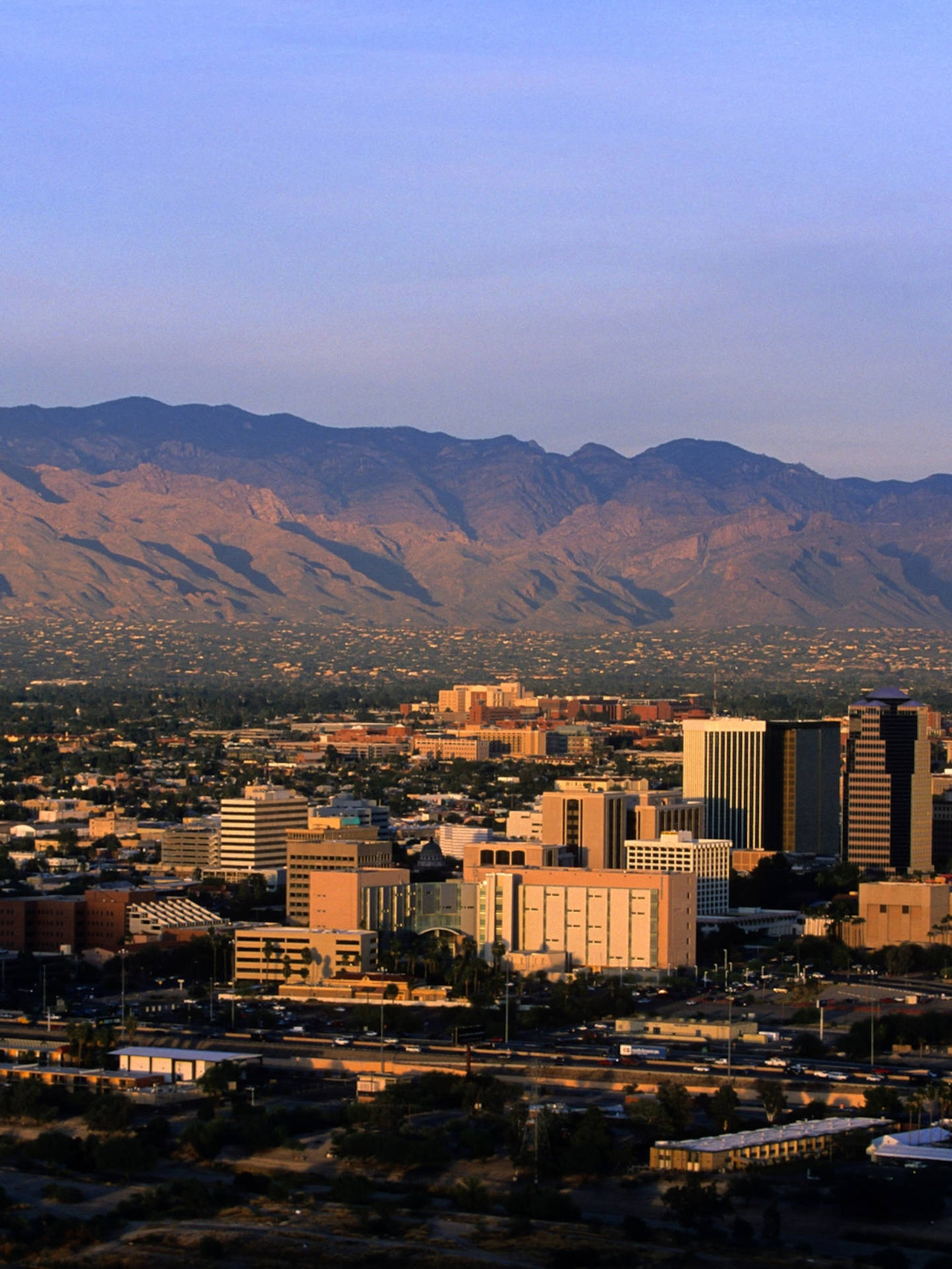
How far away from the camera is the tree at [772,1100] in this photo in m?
71.6

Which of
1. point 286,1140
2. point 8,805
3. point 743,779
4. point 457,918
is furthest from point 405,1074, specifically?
point 8,805

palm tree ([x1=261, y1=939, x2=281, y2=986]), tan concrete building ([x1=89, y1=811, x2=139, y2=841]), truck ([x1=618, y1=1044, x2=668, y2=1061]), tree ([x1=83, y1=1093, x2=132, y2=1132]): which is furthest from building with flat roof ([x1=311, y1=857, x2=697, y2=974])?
tan concrete building ([x1=89, y1=811, x2=139, y2=841])

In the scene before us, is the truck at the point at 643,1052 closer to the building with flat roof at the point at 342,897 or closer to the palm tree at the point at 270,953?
the palm tree at the point at 270,953

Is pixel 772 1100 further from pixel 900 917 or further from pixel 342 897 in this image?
pixel 900 917

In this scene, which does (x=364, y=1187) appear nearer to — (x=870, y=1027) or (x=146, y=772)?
(x=870, y=1027)

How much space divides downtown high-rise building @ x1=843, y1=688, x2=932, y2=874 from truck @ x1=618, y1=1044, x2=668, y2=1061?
189 feet

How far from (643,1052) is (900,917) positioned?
107ft

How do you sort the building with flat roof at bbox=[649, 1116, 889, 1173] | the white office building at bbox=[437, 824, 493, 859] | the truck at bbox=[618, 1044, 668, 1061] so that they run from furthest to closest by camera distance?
1. the white office building at bbox=[437, 824, 493, 859]
2. the truck at bbox=[618, 1044, 668, 1061]
3. the building with flat roof at bbox=[649, 1116, 889, 1173]

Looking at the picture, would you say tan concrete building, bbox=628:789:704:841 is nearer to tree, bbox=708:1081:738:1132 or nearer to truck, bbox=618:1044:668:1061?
truck, bbox=618:1044:668:1061

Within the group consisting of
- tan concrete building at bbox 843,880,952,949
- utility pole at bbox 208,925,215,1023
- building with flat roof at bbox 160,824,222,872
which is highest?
building with flat roof at bbox 160,824,222,872

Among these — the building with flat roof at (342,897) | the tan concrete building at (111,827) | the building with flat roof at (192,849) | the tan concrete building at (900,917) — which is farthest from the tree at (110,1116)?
the tan concrete building at (111,827)

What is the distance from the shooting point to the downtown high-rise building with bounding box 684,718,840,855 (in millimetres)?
153500

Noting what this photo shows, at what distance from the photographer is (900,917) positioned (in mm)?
114000

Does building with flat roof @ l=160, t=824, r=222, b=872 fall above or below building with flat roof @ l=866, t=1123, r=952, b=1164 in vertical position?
above
